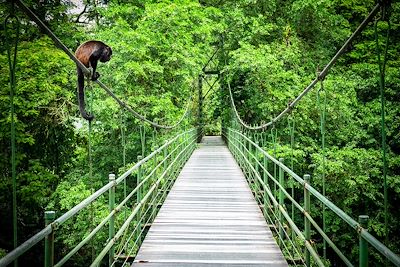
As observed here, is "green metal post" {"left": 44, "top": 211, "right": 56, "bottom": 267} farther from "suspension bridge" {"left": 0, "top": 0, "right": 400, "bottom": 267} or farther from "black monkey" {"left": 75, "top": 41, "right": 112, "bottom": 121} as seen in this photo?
"black monkey" {"left": 75, "top": 41, "right": 112, "bottom": 121}

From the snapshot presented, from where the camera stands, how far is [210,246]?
4270 mm

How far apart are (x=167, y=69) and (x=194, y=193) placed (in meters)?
5.65

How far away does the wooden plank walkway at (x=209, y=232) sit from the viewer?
153 inches

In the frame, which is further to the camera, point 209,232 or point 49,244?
point 209,232

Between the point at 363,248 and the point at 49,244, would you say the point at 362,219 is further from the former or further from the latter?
the point at 49,244

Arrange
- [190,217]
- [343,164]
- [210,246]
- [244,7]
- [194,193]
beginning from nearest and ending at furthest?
[210,246] → [190,217] → [194,193] → [343,164] → [244,7]

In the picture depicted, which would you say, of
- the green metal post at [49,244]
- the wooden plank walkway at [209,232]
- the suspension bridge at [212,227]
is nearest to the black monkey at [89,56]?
the suspension bridge at [212,227]

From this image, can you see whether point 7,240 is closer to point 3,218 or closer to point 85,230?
point 3,218

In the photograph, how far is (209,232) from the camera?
4.82 metres

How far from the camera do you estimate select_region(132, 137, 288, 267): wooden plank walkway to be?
12.7ft

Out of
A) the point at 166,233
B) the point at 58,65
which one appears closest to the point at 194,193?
the point at 166,233

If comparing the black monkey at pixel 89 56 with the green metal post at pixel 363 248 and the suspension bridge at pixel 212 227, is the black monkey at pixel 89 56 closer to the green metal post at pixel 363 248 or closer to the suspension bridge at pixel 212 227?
the suspension bridge at pixel 212 227

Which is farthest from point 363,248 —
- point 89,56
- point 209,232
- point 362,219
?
point 89,56

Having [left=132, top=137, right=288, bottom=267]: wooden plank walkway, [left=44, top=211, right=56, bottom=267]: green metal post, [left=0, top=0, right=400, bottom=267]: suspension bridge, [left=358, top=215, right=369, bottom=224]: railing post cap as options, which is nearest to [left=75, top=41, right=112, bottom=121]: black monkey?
[left=0, top=0, right=400, bottom=267]: suspension bridge
